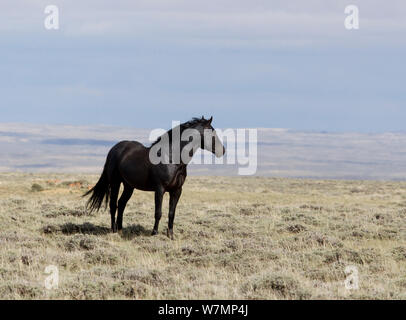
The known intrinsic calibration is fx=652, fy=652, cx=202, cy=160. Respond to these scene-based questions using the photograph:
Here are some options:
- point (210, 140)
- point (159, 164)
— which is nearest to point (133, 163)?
point (159, 164)

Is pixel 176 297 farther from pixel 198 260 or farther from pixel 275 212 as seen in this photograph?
pixel 275 212

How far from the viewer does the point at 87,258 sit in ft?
43.0

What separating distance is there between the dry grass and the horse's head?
214 centimetres

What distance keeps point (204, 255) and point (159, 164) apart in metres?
A: 2.79

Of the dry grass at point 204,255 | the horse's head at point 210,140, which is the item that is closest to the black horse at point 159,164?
the horse's head at point 210,140

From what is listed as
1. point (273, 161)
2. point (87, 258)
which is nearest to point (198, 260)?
point (87, 258)

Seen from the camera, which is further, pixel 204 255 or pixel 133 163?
pixel 133 163

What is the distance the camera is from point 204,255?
1359 centimetres

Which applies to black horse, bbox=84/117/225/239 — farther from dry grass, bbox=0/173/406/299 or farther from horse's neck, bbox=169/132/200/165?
dry grass, bbox=0/173/406/299

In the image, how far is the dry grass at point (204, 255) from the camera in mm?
10109

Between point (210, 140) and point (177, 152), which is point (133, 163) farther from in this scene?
point (210, 140)

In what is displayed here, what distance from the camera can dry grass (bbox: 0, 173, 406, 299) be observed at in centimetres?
1011

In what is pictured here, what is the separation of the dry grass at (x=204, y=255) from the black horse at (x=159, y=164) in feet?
3.44
